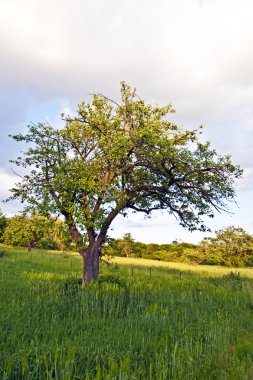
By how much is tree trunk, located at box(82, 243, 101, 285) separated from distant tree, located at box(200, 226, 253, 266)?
166ft

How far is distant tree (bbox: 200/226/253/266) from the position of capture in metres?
66.2

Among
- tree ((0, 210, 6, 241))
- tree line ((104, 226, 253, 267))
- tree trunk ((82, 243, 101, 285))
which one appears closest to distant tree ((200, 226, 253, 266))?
tree line ((104, 226, 253, 267))

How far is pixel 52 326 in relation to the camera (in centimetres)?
844

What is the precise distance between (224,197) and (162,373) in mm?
15430

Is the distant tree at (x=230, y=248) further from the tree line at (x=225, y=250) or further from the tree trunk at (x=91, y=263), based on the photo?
the tree trunk at (x=91, y=263)

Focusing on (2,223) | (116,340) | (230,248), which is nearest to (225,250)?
(230,248)

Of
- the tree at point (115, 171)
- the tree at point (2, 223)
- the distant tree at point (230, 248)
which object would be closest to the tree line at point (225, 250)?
the distant tree at point (230, 248)

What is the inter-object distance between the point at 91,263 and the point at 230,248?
52213 mm

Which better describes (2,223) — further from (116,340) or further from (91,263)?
(116,340)

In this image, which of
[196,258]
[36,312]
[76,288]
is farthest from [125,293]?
[196,258]

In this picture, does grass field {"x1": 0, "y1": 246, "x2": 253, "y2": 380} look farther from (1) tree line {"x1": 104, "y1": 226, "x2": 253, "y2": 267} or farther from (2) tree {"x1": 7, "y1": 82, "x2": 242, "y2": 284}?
(1) tree line {"x1": 104, "y1": 226, "x2": 253, "y2": 267}

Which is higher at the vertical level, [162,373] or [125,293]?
[125,293]

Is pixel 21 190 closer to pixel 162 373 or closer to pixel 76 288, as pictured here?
pixel 76 288

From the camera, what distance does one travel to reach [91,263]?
769 inches
